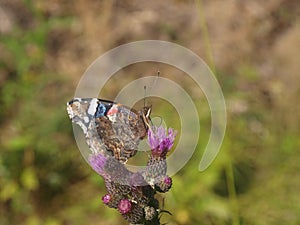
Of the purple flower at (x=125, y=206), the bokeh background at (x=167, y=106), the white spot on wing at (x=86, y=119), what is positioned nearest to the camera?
the purple flower at (x=125, y=206)

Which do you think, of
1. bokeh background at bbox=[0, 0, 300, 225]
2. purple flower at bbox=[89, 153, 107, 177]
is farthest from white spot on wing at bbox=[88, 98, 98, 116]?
bokeh background at bbox=[0, 0, 300, 225]

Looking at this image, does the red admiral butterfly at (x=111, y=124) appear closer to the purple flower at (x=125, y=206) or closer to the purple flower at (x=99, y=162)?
the purple flower at (x=99, y=162)

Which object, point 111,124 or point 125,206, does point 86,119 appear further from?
point 125,206

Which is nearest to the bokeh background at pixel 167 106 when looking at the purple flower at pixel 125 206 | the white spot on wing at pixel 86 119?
the purple flower at pixel 125 206

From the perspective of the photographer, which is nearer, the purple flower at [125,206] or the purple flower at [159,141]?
the purple flower at [125,206]

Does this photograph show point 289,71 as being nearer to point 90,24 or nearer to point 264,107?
point 264,107

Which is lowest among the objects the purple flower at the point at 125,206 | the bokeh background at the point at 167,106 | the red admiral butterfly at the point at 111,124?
the purple flower at the point at 125,206

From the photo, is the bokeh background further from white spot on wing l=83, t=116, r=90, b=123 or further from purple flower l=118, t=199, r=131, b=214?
white spot on wing l=83, t=116, r=90, b=123

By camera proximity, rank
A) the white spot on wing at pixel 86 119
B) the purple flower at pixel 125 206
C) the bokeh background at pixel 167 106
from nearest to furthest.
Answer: the purple flower at pixel 125 206, the white spot on wing at pixel 86 119, the bokeh background at pixel 167 106
